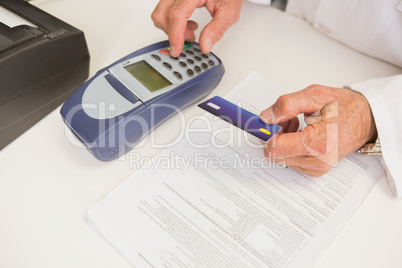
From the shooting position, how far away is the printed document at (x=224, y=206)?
0.41 metres

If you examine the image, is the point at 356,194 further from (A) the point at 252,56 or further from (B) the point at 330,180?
(A) the point at 252,56

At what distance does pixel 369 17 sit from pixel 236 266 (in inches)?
19.8

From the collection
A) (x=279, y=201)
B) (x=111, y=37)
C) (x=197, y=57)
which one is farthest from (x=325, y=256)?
(x=111, y=37)

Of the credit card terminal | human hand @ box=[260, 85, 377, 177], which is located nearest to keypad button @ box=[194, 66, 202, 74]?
the credit card terminal

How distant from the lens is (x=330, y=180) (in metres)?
0.49

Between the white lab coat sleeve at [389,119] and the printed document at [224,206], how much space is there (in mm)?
24

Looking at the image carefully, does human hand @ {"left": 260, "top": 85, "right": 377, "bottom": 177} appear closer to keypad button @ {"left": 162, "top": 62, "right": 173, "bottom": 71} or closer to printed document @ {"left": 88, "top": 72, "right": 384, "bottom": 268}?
printed document @ {"left": 88, "top": 72, "right": 384, "bottom": 268}

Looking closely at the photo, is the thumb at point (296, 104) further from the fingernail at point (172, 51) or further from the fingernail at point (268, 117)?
the fingernail at point (172, 51)

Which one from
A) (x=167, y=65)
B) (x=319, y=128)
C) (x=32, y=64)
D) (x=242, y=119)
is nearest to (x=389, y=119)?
(x=319, y=128)

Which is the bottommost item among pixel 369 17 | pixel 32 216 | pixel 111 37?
pixel 32 216

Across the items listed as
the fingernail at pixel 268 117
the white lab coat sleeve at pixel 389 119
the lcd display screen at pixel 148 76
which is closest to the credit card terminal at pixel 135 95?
the lcd display screen at pixel 148 76

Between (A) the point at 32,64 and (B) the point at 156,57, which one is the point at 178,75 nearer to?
(B) the point at 156,57

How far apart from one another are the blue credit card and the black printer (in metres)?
0.23

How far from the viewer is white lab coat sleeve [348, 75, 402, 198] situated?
1.60 feet
